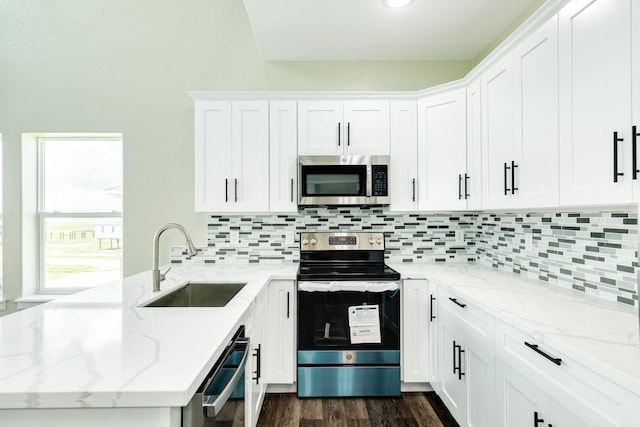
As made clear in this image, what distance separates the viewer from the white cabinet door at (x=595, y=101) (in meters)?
1.15

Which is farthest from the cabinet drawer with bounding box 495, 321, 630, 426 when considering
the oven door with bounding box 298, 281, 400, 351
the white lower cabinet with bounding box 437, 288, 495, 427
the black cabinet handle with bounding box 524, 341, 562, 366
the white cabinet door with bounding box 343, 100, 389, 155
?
the white cabinet door with bounding box 343, 100, 389, 155

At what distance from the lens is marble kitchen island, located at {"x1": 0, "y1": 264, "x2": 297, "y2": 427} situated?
0.78 meters

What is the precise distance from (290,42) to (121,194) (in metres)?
1.92

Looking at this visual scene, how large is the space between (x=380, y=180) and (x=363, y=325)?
41.1 inches

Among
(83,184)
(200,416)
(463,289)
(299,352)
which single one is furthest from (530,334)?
(83,184)

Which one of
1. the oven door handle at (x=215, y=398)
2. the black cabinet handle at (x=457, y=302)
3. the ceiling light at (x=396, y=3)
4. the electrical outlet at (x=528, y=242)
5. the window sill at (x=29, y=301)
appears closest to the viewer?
the oven door handle at (x=215, y=398)

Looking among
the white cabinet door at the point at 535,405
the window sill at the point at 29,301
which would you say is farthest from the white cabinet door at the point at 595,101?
the window sill at the point at 29,301

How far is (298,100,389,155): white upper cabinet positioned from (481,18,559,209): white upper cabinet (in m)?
0.80

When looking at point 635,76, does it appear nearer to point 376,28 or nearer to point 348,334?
point 376,28

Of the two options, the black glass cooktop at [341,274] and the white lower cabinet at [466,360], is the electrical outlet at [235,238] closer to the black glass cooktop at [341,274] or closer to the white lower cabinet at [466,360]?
the black glass cooktop at [341,274]

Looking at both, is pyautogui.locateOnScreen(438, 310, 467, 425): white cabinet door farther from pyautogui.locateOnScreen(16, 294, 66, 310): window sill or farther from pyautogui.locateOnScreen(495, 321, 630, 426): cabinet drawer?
pyautogui.locateOnScreen(16, 294, 66, 310): window sill

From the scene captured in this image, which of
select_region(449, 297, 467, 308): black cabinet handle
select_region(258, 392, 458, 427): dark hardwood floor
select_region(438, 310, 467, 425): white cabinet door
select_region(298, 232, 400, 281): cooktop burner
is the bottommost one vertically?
select_region(258, 392, 458, 427): dark hardwood floor

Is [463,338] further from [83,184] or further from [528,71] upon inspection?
[83,184]

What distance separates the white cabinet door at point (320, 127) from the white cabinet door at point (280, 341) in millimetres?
1090
